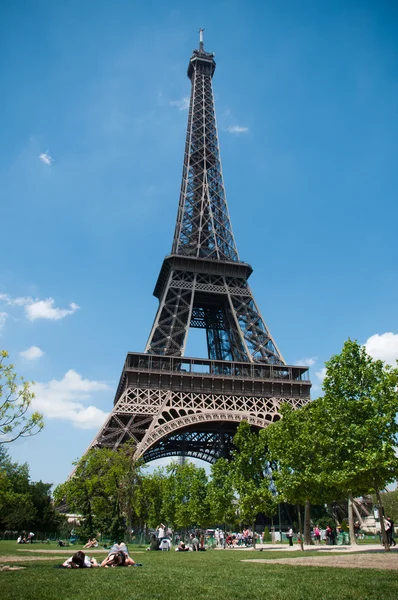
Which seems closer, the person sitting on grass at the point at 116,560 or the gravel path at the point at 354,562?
the gravel path at the point at 354,562

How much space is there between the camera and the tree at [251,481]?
33438 millimetres

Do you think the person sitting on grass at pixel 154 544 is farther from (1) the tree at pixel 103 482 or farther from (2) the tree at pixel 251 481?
(2) the tree at pixel 251 481

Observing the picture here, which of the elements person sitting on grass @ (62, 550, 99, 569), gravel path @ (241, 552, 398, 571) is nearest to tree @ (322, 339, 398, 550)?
gravel path @ (241, 552, 398, 571)

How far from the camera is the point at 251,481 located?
111 feet

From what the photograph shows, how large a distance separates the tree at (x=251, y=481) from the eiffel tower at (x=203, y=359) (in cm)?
854

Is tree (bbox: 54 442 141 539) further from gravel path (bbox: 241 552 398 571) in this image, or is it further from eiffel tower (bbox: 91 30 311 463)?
gravel path (bbox: 241 552 398 571)

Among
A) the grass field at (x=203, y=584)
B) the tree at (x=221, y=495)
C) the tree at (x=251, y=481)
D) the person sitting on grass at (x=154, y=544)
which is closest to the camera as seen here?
the grass field at (x=203, y=584)

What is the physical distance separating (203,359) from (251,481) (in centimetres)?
1698

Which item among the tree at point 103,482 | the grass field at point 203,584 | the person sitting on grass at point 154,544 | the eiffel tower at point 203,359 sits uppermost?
the eiffel tower at point 203,359

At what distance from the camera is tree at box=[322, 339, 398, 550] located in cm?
2317

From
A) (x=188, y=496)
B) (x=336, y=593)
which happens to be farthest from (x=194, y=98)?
(x=336, y=593)

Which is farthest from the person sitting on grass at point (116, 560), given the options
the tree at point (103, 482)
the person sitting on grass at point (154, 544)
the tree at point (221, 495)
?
the tree at point (221, 495)

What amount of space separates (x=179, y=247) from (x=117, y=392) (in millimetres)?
18863

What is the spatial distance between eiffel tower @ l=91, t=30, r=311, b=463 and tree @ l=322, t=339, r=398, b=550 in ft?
60.8
